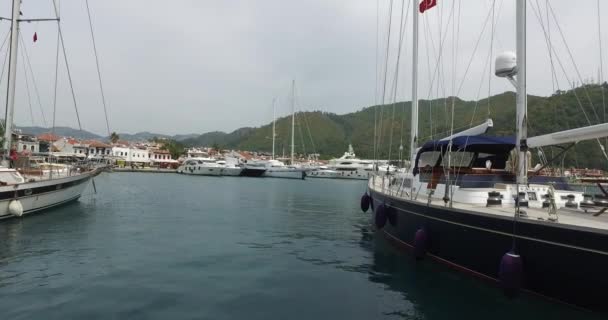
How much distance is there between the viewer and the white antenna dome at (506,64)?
9766mm

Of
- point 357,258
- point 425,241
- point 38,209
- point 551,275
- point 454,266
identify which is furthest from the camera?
point 38,209

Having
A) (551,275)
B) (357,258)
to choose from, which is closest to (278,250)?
(357,258)

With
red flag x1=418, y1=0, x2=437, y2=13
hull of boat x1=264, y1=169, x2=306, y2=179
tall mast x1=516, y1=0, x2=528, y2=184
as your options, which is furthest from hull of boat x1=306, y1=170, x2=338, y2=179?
tall mast x1=516, y1=0, x2=528, y2=184

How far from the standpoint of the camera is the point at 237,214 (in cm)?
2109

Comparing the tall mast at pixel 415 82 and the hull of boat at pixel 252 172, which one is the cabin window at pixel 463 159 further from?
the hull of boat at pixel 252 172

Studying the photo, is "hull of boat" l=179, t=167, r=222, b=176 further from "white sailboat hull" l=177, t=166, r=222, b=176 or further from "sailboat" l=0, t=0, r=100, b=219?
"sailboat" l=0, t=0, r=100, b=219

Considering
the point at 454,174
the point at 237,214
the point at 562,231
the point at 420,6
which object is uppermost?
the point at 420,6

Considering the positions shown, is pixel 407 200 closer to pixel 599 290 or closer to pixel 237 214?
pixel 599 290

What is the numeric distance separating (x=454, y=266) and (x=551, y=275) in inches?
91.8

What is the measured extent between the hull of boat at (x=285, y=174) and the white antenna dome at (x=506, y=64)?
220 ft

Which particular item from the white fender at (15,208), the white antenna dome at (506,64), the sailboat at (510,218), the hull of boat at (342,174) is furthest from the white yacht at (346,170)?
the white antenna dome at (506,64)

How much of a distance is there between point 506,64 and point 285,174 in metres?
70.1

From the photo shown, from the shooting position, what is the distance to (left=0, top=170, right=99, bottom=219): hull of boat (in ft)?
52.6

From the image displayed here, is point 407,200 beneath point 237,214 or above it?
above
